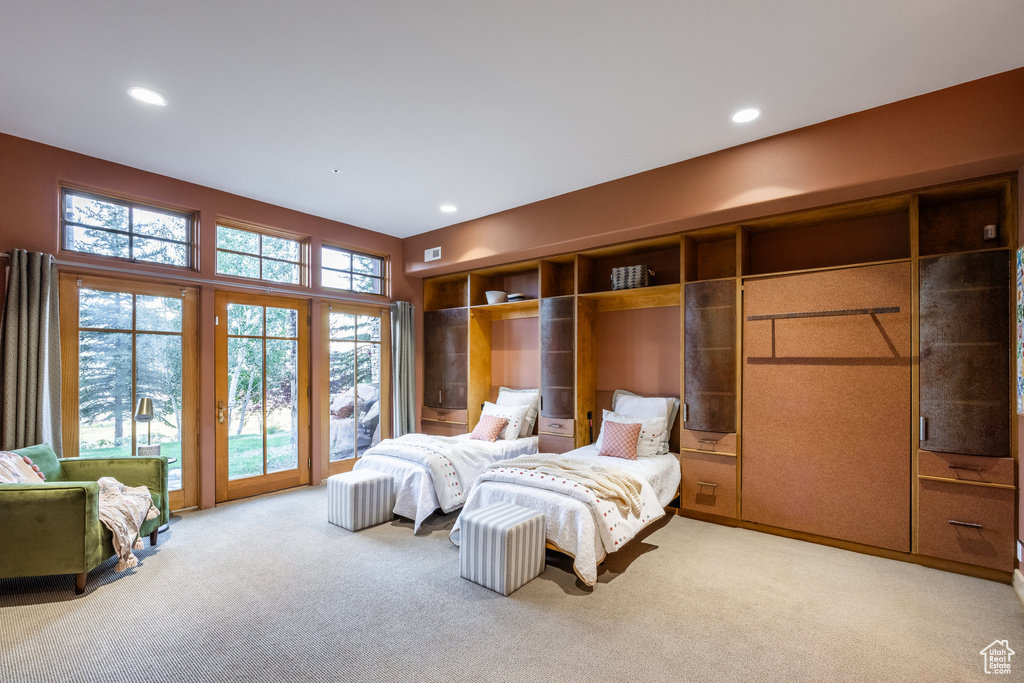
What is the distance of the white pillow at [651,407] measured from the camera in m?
4.46

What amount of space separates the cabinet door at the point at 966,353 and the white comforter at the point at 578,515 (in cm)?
201

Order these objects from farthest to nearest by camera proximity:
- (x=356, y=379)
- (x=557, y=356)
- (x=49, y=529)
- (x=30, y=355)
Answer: (x=356, y=379)
(x=557, y=356)
(x=30, y=355)
(x=49, y=529)

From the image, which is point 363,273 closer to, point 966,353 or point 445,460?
point 445,460

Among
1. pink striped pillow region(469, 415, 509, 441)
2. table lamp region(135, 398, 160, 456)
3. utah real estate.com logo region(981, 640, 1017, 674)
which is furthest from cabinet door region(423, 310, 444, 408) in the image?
utah real estate.com logo region(981, 640, 1017, 674)

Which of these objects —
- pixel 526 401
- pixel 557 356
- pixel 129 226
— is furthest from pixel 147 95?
pixel 526 401

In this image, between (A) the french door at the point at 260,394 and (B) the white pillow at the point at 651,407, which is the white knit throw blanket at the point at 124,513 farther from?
(B) the white pillow at the point at 651,407

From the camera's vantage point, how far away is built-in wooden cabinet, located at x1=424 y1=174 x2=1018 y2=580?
9.98ft

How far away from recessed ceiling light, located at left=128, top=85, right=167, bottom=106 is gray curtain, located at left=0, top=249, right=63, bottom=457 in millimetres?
1585

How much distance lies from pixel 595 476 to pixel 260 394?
141 inches

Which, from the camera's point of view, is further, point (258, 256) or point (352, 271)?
point (352, 271)

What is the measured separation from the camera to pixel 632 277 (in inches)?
184

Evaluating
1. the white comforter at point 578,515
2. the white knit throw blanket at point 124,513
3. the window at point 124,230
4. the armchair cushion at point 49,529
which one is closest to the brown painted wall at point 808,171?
the white comforter at point 578,515

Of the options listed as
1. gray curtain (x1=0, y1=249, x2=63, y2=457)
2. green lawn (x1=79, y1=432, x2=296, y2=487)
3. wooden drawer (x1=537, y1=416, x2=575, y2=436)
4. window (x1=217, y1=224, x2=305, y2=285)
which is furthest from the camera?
wooden drawer (x1=537, y1=416, x2=575, y2=436)

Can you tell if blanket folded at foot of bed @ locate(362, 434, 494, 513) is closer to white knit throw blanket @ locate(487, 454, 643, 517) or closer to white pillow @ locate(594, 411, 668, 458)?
white knit throw blanket @ locate(487, 454, 643, 517)
